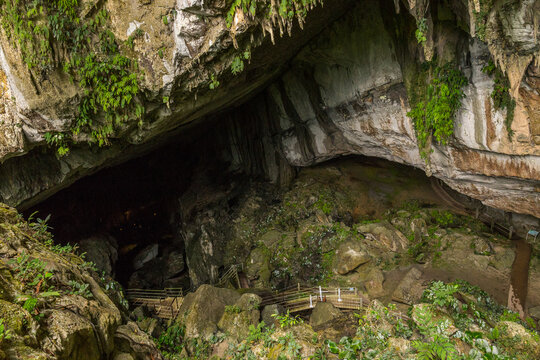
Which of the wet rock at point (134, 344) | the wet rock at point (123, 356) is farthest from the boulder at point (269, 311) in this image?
the wet rock at point (123, 356)

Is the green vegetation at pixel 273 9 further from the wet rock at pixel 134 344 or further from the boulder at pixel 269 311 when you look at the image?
the boulder at pixel 269 311

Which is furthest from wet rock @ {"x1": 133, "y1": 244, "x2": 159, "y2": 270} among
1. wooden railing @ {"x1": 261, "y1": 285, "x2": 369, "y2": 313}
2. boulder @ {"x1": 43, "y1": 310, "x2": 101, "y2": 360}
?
boulder @ {"x1": 43, "y1": 310, "x2": 101, "y2": 360}

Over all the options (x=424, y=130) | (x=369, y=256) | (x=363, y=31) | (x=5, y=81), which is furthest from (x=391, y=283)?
(x=5, y=81)

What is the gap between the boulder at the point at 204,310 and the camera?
22.3ft

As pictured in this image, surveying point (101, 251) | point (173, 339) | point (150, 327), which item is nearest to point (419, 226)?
point (173, 339)

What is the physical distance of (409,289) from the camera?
927 centimetres

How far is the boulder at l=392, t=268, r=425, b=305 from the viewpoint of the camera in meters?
8.93

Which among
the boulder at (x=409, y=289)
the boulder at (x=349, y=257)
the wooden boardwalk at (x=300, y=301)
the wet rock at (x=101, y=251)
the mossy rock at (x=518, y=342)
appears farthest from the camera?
the wet rock at (x=101, y=251)

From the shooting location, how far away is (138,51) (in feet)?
22.1

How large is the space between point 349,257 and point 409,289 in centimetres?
215

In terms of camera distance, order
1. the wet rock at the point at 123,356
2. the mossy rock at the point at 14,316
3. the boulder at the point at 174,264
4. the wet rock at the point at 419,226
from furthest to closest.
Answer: the boulder at the point at 174,264, the wet rock at the point at 419,226, the wet rock at the point at 123,356, the mossy rock at the point at 14,316

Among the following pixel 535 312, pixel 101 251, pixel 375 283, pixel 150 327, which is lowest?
pixel 535 312

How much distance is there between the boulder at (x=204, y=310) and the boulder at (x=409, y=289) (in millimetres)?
5109

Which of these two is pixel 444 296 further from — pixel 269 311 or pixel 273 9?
pixel 273 9
